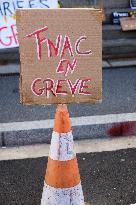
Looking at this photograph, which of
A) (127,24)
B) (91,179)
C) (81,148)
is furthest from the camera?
(127,24)

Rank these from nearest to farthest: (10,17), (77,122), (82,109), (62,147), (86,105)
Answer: (62,147)
(10,17)
(77,122)
(82,109)
(86,105)

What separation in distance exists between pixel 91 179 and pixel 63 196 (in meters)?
0.76

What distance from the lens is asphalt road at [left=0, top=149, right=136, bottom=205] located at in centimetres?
388

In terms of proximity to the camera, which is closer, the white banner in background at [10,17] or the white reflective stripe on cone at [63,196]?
the white reflective stripe on cone at [63,196]

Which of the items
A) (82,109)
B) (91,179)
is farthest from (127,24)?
(91,179)

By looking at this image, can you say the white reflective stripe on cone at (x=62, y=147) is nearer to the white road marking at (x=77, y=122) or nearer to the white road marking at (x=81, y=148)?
the white road marking at (x=81, y=148)

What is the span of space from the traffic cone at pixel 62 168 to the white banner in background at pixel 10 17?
116 cm

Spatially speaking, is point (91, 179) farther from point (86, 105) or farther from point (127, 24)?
point (127, 24)

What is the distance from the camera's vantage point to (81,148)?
4.72 metres

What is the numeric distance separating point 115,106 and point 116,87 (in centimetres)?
80

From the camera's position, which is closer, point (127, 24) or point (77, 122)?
point (77, 122)

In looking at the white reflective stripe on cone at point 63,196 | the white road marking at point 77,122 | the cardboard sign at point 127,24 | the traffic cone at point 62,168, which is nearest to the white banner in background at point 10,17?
the white road marking at point 77,122

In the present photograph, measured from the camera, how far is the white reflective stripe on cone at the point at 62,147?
335 cm

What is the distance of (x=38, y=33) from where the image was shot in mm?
3186
